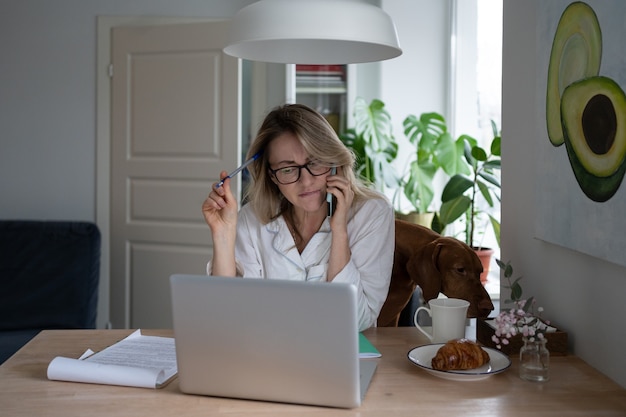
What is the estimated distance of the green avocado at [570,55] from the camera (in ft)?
5.11

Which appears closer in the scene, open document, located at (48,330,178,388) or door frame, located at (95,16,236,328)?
open document, located at (48,330,178,388)

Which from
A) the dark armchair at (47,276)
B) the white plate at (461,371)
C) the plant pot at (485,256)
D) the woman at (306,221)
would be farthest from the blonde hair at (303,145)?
the dark armchair at (47,276)

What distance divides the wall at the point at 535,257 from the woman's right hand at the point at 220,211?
0.79 metres

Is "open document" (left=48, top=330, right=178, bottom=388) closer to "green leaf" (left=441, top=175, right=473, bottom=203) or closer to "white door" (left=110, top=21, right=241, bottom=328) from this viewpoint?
"green leaf" (left=441, top=175, right=473, bottom=203)

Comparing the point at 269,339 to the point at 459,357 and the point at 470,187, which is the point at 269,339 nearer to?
the point at 459,357

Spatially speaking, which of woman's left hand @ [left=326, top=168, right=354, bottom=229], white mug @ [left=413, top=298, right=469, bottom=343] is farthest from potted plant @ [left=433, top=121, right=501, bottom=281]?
white mug @ [left=413, top=298, right=469, bottom=343]

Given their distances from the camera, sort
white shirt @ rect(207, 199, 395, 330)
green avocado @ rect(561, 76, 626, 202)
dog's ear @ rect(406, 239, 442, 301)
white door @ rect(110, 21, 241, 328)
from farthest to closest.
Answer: white door @ rect(110, 21, 241, 328) → dog's ear @ rect(406, 239, 442, 301) → white shirt @ rect(207, 199, 395, 330) → green avocado @ rect(561, 76, 626, 202)

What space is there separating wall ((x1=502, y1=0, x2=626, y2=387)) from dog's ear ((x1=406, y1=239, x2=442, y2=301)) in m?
0.20

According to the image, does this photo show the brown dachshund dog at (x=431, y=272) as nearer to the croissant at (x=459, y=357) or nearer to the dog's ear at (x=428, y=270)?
the dog's ear at (x=428, y=270)

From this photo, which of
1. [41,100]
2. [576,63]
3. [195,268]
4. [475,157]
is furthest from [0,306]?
[576,63]

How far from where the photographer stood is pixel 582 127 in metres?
1.61

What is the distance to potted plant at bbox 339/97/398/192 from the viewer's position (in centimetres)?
380

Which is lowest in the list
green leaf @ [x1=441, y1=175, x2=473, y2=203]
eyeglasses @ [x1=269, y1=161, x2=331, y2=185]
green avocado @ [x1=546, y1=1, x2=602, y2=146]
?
green leaf @ [x1=441, y1=175, x2=473, y2=203]

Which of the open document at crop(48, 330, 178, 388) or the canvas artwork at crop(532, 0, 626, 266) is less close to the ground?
the canvas artwork at crop(532, 0, 626, 266)
